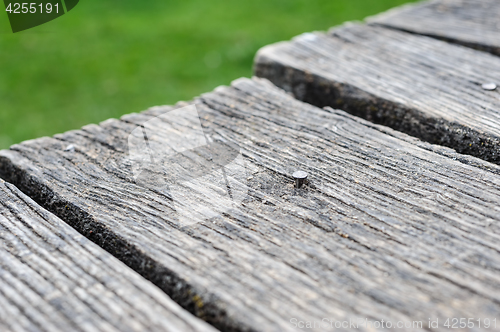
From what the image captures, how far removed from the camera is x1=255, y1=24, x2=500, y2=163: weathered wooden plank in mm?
1485

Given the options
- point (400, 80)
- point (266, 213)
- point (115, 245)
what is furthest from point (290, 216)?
point (400, 80)

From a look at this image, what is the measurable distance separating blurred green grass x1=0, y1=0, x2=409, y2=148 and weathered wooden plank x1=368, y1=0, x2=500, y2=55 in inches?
123

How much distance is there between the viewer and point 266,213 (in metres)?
1.11

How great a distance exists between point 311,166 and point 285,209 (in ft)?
0.66

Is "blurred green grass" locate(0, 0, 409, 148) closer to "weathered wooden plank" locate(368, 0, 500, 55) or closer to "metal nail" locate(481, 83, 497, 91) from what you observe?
"weathered wooden plank" locate(368, 0, 500, 55)

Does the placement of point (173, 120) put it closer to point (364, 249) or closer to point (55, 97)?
point (364, 249)

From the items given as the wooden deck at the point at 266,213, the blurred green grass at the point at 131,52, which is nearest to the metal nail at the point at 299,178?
the wooden deck at the point at 266,213

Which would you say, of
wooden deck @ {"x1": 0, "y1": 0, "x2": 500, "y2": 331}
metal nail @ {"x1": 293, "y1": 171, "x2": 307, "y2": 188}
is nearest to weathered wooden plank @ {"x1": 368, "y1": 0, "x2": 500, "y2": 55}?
wooden deck @ {"x1": 0, "y1": 0, "x2": 500, "y2": 331}

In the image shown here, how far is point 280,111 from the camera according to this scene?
157cm

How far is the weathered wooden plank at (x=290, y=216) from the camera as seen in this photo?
0.89 meters

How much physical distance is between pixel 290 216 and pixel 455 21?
1.73 meters

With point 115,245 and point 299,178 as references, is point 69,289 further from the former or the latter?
point 299,178

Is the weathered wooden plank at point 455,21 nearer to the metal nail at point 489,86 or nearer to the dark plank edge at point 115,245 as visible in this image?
the metal nail at point 489,86

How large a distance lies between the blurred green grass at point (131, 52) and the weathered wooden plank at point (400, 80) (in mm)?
3293
